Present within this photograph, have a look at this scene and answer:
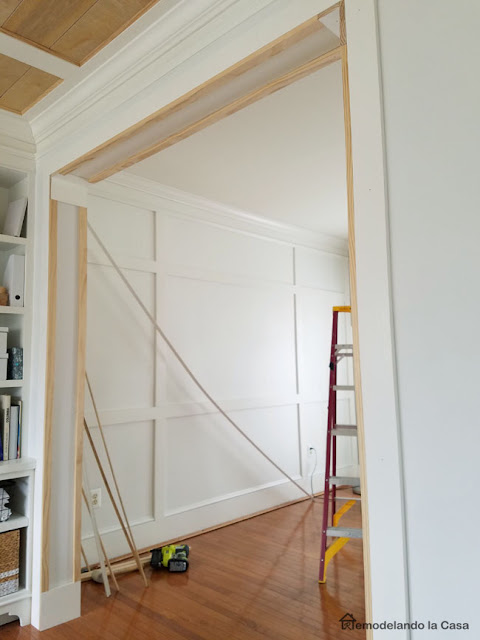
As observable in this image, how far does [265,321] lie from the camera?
4285 mm

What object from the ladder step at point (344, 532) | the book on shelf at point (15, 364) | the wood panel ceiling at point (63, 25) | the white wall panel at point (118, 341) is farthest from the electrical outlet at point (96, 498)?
the wood panel ceiling at point (63, 25)

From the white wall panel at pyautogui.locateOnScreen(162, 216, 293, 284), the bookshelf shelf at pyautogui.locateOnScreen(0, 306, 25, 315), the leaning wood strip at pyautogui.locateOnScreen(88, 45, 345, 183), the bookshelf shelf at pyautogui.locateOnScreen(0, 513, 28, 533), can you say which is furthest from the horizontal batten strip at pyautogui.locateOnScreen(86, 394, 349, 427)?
the leaning wood strip at pyautogui.locateOnScreen(88, 45, 345, 183)

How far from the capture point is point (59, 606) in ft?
7.36

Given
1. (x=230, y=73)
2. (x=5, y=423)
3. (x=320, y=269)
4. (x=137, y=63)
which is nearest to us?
(x=230, y=73)

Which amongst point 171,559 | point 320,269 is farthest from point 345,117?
point 320,269

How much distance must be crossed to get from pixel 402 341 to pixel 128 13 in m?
1.47

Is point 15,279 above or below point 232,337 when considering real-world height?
above

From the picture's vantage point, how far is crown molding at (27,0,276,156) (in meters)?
1.55

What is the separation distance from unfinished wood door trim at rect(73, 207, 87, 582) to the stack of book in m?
0.29

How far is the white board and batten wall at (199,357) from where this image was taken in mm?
3141

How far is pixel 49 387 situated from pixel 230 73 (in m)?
1.63

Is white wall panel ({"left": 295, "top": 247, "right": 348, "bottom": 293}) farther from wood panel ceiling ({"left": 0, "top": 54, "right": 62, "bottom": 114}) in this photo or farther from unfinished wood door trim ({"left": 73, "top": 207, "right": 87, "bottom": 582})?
wood panel ceiling ({"left": 0, "top": 54, "right": 62, "bottom": 114})

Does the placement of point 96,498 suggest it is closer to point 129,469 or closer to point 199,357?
point 129,469

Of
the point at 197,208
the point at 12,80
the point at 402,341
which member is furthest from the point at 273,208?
the point at 402,341
